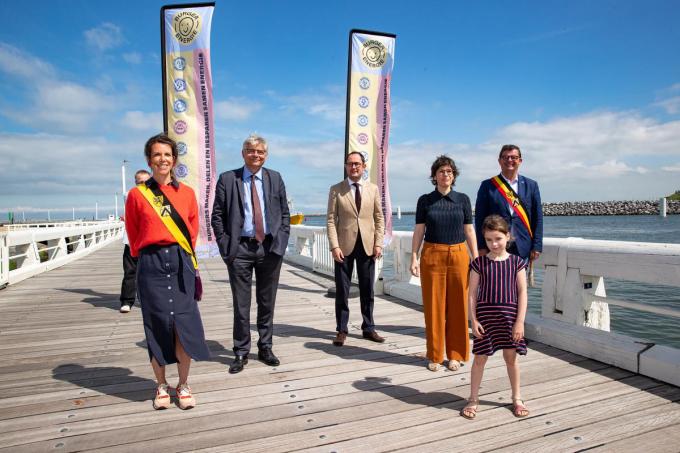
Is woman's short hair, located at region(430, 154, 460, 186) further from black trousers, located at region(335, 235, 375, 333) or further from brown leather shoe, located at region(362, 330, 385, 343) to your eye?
brown leather shoe, located at region(362, 330, 385, 343)

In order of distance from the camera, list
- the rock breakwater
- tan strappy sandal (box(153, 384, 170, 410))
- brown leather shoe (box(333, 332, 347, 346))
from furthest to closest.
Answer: the rock breakwater < brown leather shoe (box(333, 332, 347, 346)) < tan strappy sandal (box(153, 384, 170, 410))

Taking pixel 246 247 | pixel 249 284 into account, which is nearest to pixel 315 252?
pixel 249 284

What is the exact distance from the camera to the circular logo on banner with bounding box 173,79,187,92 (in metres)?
4.84

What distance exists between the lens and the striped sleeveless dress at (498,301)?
2523mm

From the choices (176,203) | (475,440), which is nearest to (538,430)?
(475,440)

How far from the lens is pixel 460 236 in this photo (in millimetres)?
3469

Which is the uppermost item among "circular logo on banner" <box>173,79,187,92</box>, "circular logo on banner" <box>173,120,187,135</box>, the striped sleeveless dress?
"circular logo on banner" <box>173,79,187,92</box>

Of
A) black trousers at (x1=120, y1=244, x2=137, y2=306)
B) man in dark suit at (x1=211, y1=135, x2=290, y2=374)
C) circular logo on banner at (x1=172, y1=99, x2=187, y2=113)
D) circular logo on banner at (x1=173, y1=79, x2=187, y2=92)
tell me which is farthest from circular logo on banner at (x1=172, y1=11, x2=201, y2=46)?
black trousers at (x1=120, y1=244, x2=137, y2=306)

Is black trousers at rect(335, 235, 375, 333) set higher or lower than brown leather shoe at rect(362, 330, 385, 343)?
higher

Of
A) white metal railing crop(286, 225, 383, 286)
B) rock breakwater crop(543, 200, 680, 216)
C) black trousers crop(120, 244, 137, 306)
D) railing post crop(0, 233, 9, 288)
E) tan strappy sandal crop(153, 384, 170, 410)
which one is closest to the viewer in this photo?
tan strappy sandal crop(153, 384, 170, 410)

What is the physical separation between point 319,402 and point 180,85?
4019 millimetres

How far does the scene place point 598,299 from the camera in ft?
12.0

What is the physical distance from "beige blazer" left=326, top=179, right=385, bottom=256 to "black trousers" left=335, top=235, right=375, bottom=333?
85mm

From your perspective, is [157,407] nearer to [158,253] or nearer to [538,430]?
[158,253]
